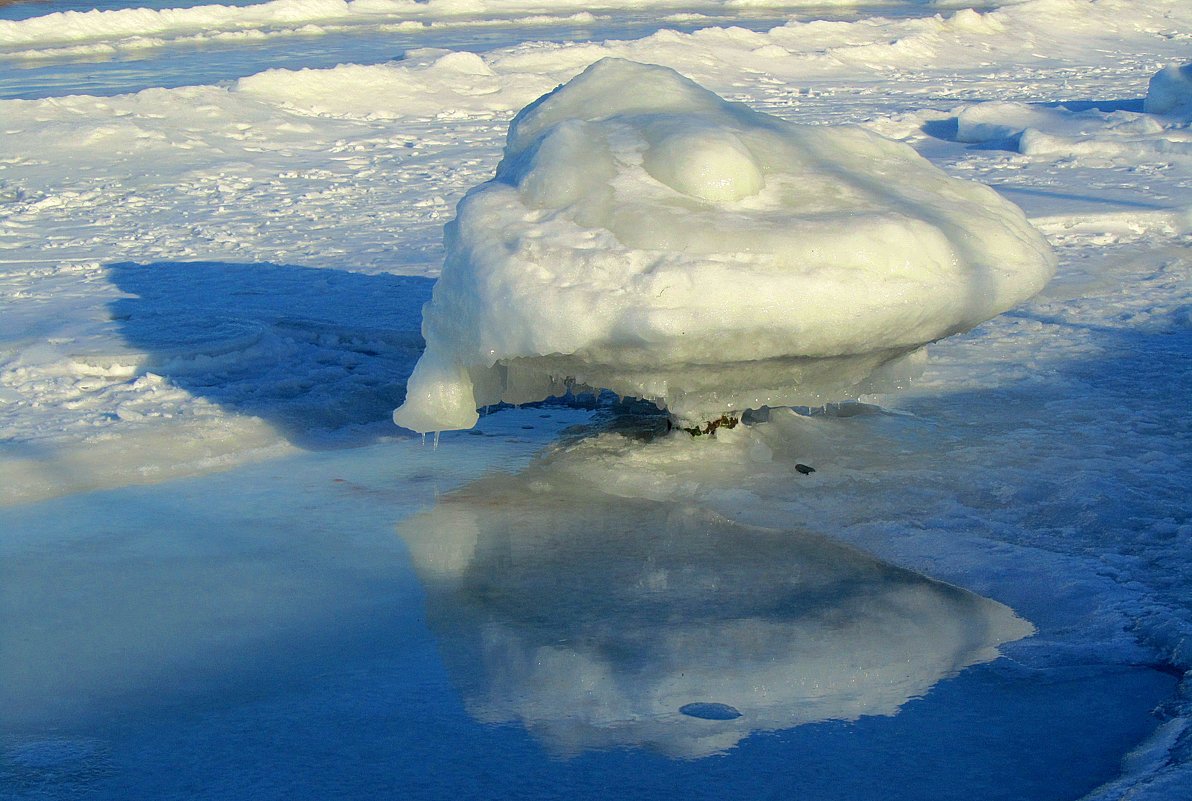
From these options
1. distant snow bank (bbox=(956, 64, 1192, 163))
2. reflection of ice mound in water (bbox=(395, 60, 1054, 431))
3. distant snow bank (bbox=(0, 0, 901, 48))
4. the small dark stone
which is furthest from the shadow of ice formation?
distant snow bank (bbox=(0, 0, 901, 48))

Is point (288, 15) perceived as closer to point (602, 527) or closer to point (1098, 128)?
point (1098, 128)

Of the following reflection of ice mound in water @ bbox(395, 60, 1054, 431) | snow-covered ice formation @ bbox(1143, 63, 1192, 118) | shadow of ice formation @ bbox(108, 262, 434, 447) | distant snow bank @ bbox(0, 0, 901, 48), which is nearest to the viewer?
reflection of ice mound in water @ bbox(395, 60, 1054, 431)

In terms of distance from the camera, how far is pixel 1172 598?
3.29 m

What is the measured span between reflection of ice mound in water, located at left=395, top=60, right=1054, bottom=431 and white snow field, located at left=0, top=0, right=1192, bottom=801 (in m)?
0.02

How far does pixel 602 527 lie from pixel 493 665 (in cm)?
91

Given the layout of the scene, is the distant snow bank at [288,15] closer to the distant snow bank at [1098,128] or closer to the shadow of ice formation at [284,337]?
the distant snow bank at [1098,128]

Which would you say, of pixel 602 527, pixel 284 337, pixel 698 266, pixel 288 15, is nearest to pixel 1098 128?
pixel 284 337

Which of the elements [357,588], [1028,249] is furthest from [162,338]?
[1028,249]

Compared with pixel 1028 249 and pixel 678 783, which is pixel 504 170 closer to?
pixel 1028 249

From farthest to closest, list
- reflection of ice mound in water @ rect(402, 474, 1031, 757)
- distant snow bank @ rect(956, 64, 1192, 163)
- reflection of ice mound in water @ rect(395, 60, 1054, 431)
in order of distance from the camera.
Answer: distant snow bank @ rect(956, 64, 1192, 163), reflection of ice mound in water @ rect(395, 60, 1054, 431), reflection of ice mound in water @ rect(402, 474, 1031, 757)

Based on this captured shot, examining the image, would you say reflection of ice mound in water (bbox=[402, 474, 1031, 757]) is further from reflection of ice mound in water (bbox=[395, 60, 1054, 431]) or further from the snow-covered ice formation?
the snow-covered ice formation

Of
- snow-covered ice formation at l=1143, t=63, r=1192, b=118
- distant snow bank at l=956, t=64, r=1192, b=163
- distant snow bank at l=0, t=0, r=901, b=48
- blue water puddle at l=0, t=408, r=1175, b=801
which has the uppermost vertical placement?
distant snow bank at l=0, t=0, r=901, b=48

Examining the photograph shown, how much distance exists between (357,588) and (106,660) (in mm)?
705

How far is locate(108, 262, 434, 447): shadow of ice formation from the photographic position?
5.13 meters
